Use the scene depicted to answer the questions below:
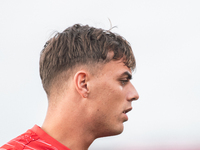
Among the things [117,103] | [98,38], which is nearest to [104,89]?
[117,103]

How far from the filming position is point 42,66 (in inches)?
121

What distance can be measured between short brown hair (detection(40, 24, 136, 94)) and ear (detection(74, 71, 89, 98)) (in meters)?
0.13

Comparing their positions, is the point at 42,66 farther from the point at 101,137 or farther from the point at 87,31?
the point at 101,137

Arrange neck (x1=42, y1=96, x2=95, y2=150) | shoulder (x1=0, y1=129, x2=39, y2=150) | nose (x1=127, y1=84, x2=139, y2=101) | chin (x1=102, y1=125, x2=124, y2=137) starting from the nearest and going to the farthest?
shoulder (x1=0, y1=129, x2=39, y2=150) < neck (x1=42, y1=96, x2=95, y2=150) < chin (x1=102, y1=125, x2=124, y2=137) < nose (x1=127, y1=84, x2=139, y2=101)

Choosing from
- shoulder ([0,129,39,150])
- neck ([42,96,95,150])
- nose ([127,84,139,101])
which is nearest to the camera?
shoulder ([0,129,39,150])

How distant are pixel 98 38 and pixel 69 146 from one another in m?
1.09

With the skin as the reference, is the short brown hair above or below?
above

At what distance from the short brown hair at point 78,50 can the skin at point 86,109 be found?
0.14 m

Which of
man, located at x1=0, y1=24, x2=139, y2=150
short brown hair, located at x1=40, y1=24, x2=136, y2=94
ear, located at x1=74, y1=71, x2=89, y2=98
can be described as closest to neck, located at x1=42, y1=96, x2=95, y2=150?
man, located at x1=0, y1=24, x2=139, y2=150

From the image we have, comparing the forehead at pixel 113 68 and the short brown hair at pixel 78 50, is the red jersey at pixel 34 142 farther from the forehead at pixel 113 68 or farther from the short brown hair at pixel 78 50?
the forehead at pixel 113 68

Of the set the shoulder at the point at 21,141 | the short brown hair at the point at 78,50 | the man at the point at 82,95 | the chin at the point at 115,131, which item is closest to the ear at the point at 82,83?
the man at the point at 82,95

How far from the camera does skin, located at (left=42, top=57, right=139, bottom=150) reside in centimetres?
271

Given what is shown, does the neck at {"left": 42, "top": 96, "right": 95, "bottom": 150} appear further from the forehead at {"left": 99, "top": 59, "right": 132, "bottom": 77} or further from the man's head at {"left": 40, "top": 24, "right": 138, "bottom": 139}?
the forehead at {"left": 99, "top": 59, "right": 132, "bottom": 77}

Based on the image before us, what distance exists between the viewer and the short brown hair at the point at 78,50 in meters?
2.87
